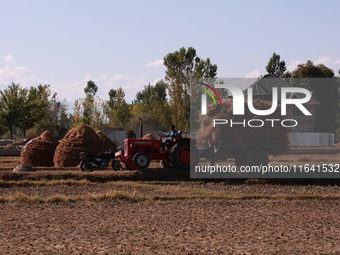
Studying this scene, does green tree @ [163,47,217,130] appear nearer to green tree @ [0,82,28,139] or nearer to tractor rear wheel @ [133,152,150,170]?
green tree @ [0,82,28,139]

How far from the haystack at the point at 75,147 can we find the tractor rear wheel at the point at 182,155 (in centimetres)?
628

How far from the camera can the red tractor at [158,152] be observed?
75.1 ft

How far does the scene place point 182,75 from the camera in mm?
65188

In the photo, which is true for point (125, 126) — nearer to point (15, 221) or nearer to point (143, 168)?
point (143, 168)

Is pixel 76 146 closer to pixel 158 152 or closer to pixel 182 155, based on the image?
pixel 158 152

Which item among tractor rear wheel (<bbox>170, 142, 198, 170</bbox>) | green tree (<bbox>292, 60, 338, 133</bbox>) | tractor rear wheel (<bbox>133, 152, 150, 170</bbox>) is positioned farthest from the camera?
green tree (<bbox>292, 60, 338, 133</bbox>)

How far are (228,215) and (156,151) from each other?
9790 millimetres

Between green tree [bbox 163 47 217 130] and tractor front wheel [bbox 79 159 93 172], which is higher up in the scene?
Result: green tree [bbox 163 47 217 130]

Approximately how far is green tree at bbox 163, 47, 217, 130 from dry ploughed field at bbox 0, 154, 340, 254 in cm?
4011

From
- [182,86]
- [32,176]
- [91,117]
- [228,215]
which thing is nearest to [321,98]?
[182,86]

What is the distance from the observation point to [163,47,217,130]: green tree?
62906mm

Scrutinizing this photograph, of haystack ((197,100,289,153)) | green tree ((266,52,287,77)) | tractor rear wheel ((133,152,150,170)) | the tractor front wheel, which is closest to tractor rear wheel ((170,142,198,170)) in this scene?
tractor rear wheel ((133,152,150,170))

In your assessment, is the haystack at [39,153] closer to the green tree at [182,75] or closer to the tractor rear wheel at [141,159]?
the tractor rear wheel at [141,159]

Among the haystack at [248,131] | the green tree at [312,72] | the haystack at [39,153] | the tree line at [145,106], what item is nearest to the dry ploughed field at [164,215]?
the haystack at [248,131]
